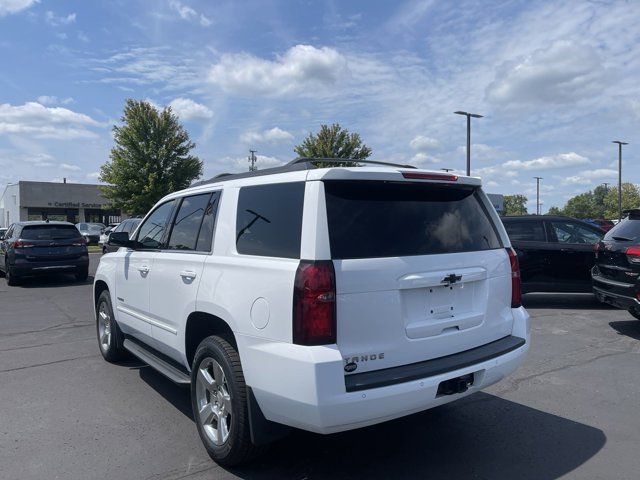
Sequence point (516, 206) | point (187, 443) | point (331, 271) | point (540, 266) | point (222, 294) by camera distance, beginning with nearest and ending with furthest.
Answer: point (331, 271) < point (222, 294) < point (187, 443) < point (540, 266) < point (516, 206)

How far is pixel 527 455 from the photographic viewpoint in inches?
143

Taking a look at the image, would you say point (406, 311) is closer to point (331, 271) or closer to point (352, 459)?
point (331, 271)

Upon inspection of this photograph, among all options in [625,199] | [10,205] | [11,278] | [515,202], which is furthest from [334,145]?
[515,202]

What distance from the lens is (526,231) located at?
32.4ft

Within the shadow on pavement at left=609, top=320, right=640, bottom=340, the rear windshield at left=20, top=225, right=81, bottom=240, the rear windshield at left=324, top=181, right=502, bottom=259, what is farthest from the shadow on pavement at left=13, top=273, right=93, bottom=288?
the rear windshield at left=324, top=181, right=502, bottom=259

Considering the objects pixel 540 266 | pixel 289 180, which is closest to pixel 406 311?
pixel 289 180

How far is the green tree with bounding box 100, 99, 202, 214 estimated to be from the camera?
33719 mm

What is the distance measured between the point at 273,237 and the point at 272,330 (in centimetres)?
60

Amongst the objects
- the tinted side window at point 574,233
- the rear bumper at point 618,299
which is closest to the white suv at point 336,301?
the rear bumper at point 618,299

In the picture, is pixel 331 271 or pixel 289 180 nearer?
pixel 331 271

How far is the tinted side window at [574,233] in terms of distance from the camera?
31.6 ft

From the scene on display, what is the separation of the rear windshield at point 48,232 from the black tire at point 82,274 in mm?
979

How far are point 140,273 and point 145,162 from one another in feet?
102

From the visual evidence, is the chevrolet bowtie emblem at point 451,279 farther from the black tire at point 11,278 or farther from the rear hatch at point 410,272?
the black tire at point 11,278
